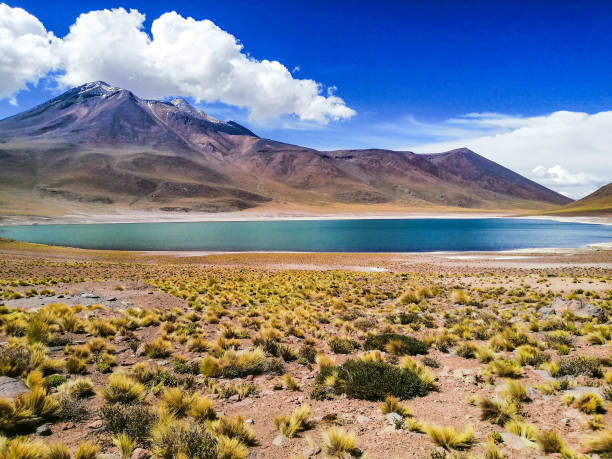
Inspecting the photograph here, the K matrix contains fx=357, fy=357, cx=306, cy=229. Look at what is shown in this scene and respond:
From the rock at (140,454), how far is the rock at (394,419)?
3.53 m

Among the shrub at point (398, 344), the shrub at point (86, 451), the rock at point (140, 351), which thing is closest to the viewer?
the shrub at point (86, 451)

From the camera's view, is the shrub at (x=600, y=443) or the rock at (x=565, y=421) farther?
the rock at (x=565, y=421)

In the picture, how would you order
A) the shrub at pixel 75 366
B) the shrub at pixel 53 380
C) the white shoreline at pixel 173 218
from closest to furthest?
the shrub at pixel 53 380 < the shrub at pixel 75 366 < the white shoreline at pixel 173 218

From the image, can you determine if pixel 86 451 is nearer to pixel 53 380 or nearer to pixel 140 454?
pixel 140 454

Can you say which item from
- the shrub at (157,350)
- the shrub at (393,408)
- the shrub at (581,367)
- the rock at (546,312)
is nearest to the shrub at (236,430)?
the shrub at (393,408)

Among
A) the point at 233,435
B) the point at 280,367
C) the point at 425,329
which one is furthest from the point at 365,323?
the point at 233,435

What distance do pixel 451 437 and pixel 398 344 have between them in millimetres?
4250

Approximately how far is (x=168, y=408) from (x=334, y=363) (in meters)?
3.82

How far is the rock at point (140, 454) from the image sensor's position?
4.62 meters

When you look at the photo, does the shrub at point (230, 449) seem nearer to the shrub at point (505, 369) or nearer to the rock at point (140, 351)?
the rock at point (140, 351)

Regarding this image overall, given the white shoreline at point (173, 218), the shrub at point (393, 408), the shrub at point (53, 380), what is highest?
the white shoreline at point (173, 218)

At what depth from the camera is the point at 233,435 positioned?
523cm

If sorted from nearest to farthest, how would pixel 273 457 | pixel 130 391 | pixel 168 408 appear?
pixel 273 457, pixel 168 408, pixel 130 391

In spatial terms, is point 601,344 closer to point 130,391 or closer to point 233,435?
point 233,435
